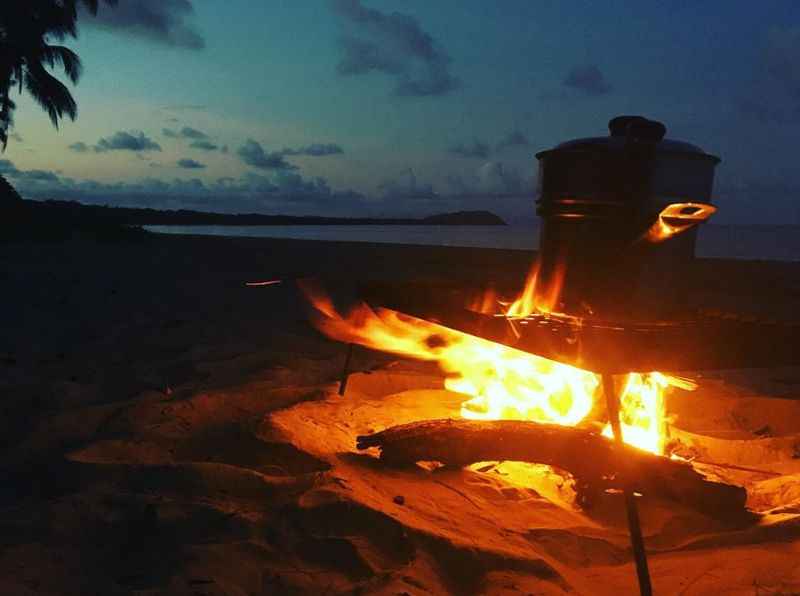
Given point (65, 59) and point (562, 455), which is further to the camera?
point (65, 59)

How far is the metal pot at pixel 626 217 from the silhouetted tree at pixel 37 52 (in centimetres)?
2668

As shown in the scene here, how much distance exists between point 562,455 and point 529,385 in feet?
2.93

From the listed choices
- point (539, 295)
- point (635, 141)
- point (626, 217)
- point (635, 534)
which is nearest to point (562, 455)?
point (539, 295)

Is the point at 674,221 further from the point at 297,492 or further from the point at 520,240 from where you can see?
the point at 520,240

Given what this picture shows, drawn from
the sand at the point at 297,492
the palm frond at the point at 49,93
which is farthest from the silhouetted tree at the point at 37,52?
the sand at the point at 297,492

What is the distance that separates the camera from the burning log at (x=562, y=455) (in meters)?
2.77

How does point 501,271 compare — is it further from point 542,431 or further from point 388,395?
point 542,431

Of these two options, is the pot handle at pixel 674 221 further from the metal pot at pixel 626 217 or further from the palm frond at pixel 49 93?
the palm frond at pixel 49 93

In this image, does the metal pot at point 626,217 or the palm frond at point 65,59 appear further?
the palm frond at point 65,59

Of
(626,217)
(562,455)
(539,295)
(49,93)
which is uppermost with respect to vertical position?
(49,93)

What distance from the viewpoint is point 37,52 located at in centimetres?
2456

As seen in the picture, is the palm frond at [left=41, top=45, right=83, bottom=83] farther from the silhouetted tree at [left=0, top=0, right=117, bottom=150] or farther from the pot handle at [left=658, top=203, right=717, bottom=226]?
the pot handle at [left=658, top=203, right=717, bottom=226]

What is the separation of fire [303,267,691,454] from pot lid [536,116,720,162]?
0.69 metres

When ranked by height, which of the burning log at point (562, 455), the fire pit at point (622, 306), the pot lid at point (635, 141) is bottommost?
the burning log at point (562, 455)
